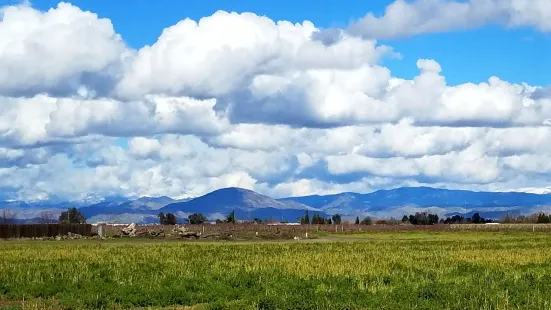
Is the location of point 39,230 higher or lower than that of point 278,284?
higher

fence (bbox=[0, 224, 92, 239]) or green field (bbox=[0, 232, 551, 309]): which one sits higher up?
fence (bbox=[0, 224, 92, 239])

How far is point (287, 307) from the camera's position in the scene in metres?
25.7

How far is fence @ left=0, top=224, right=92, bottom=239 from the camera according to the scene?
101 m

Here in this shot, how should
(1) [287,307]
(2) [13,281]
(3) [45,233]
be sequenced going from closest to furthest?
(1) [287,307] < (2) [13,281] < (3) [45,233]

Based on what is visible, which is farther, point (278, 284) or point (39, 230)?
point (39, 230)

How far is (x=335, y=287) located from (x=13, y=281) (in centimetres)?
1372

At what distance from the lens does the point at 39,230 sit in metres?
104

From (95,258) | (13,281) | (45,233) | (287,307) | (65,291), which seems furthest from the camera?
(45,233)

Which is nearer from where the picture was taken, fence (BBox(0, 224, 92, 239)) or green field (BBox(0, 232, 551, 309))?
green field (BBox(0, 232, 551, 309))

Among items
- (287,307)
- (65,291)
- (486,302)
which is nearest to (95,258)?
(65,291)

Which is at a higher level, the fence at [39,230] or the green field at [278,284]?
the fence at [39,230]

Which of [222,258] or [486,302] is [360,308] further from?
[222,258]

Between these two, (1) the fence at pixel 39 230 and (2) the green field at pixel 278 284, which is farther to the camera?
(1) the fence at pixel 39 230

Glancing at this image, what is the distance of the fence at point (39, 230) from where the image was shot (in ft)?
330
